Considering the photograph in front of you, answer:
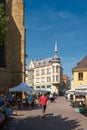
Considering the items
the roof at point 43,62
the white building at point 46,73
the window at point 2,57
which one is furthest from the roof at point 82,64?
the roof at point 43,62

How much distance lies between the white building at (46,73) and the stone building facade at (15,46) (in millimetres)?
82899

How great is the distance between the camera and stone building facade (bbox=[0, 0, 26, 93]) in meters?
53.1

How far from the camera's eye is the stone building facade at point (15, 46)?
5312 centimetres

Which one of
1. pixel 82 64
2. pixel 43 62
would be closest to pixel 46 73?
pixel 43 62

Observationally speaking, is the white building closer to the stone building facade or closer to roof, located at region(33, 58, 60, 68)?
roof, located at region(33, 58, 60, 68)

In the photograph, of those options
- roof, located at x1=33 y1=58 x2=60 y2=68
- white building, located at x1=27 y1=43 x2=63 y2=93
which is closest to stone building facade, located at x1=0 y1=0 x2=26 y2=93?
white building, located at x1=27 y1=43 x2=63 y2=93

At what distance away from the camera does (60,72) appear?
488 ft

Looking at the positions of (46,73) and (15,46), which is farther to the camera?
(46,73)

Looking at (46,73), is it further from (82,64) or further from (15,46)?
(15,46)

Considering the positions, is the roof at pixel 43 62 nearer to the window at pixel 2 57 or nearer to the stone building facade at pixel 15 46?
the stone building facade at pixel 15 46

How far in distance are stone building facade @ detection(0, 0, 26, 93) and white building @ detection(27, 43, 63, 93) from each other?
272 ft

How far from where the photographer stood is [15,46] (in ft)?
178

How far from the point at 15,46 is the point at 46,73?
98348mm

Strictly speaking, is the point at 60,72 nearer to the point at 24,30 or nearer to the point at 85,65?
the point at 85,65
